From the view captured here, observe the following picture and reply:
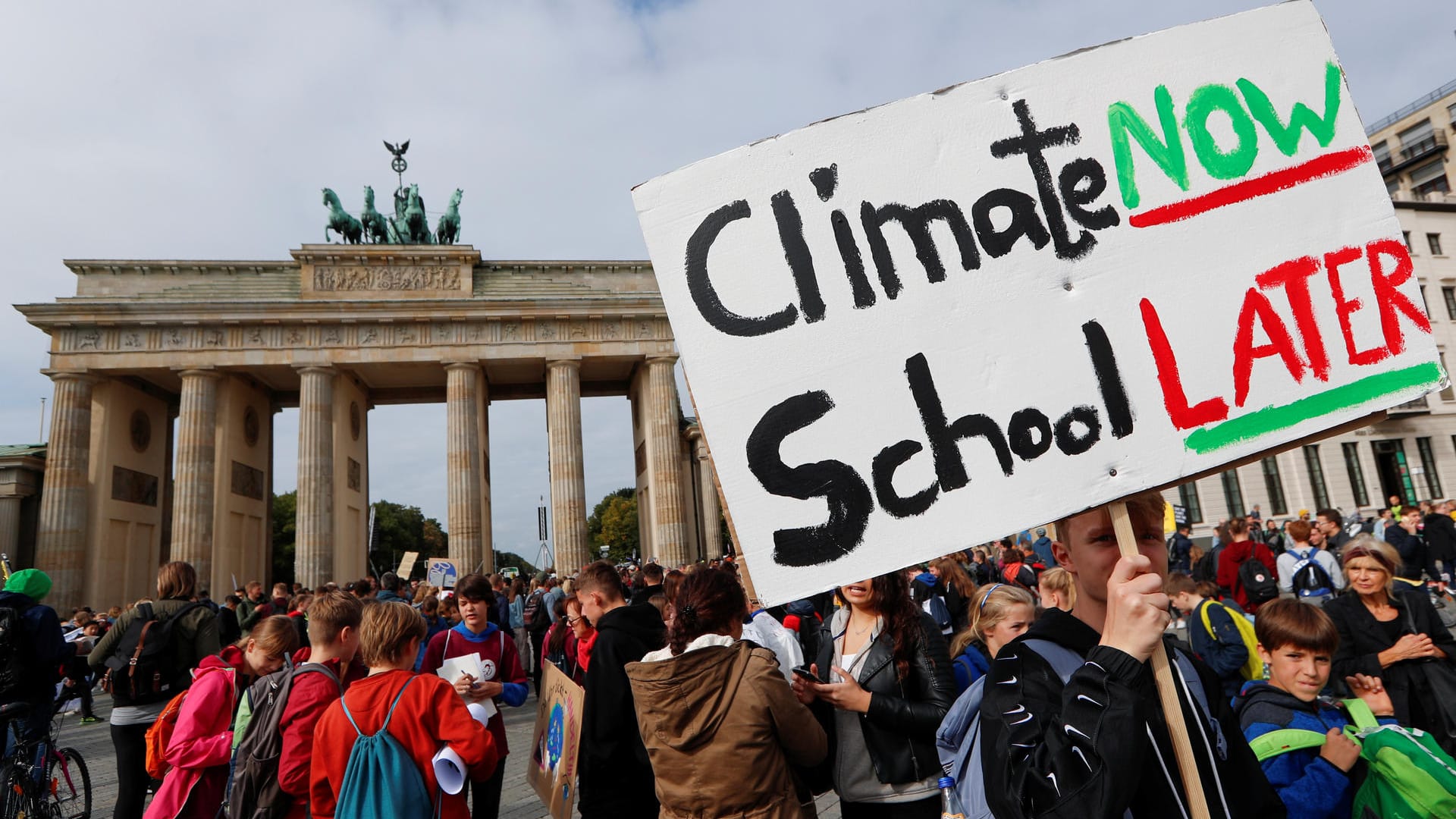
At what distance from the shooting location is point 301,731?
3340 millimetres

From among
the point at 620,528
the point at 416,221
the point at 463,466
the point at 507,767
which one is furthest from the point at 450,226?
the point at 620,528

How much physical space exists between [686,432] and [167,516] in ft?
74.6

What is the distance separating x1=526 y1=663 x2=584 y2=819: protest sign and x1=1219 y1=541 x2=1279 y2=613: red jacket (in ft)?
28.0

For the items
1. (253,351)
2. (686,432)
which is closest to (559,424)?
(686,432)

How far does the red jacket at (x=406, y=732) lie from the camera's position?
9.87 feet

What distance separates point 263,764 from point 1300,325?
3.92m

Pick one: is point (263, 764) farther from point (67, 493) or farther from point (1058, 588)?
point (67, 493)

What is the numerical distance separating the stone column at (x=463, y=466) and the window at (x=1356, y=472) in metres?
35.3

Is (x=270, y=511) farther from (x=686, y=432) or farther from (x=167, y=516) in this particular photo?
(x=686, y=432)

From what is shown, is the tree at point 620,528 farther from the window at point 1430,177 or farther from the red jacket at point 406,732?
the red jacket at point 406,732

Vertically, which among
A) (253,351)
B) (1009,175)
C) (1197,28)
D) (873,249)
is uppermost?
(253,351)

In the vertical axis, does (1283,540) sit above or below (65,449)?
below

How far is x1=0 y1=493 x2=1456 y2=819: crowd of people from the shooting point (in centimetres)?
153

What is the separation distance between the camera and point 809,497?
1.91 meters
